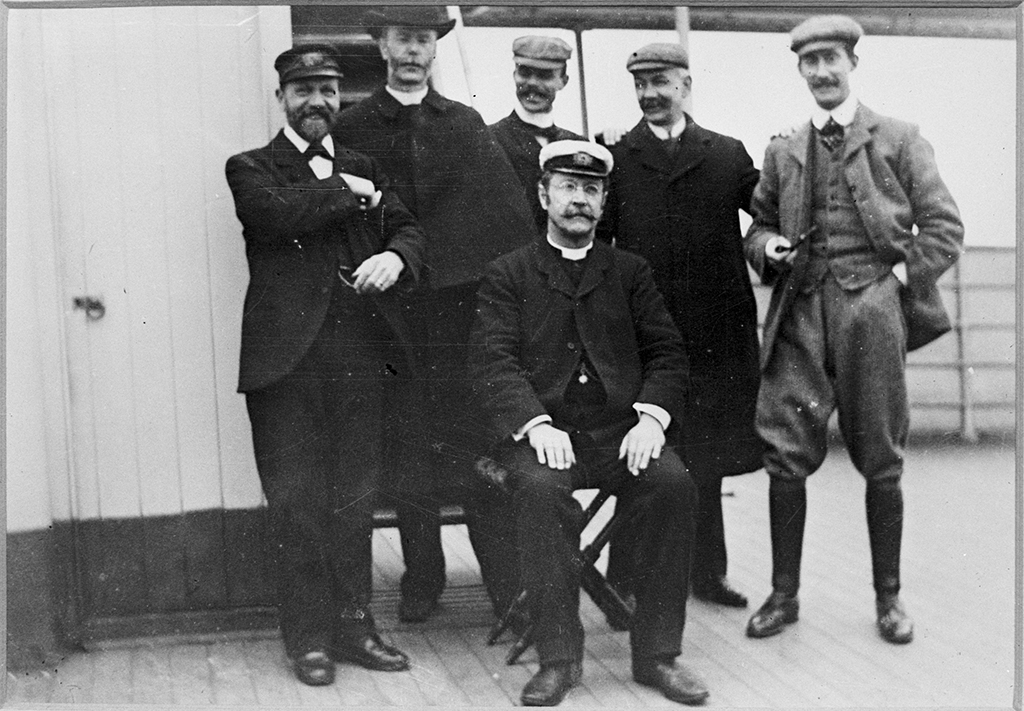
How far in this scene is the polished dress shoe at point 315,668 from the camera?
13.4 feet

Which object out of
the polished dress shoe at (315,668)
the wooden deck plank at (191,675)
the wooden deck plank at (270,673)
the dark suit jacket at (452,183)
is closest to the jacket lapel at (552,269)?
the dark suit jacket at (452,183)

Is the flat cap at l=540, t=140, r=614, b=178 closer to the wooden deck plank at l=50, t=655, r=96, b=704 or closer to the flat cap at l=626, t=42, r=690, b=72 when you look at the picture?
the flat cap at l=626, t=42, r=690, b=72

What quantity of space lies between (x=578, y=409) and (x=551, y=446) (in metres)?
0.22

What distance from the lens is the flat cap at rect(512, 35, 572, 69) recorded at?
4.21 metres

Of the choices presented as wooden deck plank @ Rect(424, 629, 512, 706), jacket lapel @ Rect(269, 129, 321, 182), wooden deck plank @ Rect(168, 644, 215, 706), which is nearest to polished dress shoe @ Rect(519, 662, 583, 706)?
wooden deck plank @ Rect(424, 629, 512, 706)

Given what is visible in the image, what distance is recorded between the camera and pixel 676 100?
429cm

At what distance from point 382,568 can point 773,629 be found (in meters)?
1.58

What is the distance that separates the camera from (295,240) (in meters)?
4.15

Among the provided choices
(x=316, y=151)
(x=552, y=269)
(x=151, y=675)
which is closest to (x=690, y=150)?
(x=552, y=269)

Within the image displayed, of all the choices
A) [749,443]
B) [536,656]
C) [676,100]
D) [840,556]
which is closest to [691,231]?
[676,100]

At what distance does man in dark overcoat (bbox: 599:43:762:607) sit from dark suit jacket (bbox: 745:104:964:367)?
0.19 metres

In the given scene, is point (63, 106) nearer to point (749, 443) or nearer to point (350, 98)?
point (350, 98)

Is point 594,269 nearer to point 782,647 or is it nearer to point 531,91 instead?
point 531,91

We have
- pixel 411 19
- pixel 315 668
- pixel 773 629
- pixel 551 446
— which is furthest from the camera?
pixel 773 629
